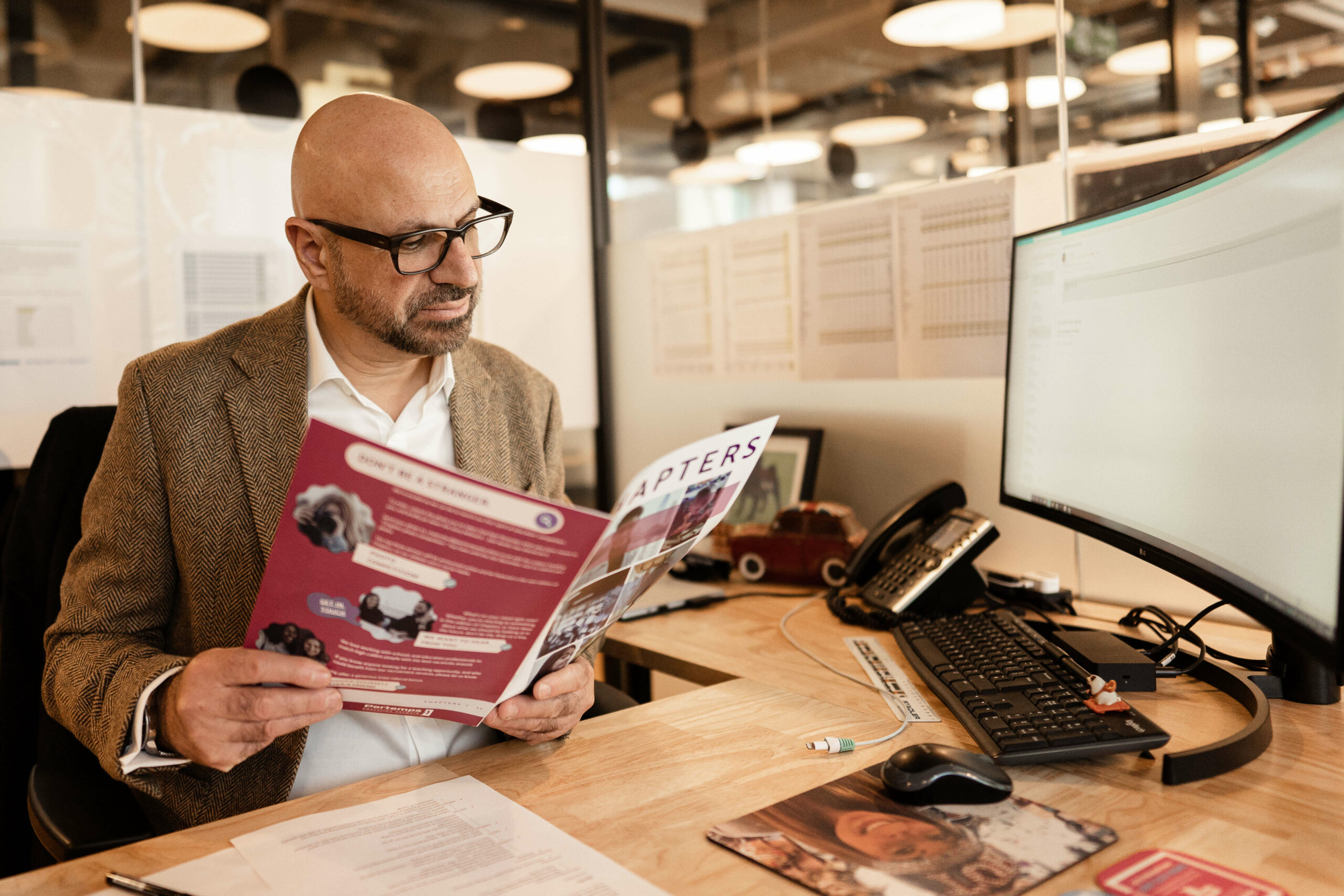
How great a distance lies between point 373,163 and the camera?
1.13 metres

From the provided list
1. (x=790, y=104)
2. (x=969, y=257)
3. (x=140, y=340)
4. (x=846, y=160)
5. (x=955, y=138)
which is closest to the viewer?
(x=969, y=257)

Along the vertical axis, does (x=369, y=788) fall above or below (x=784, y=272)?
below

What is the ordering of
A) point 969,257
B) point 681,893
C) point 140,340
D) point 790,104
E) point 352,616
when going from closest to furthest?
1. point 681,893
2. point 352,616
3. point 969,257
4. point 140,340
5. point 790,104

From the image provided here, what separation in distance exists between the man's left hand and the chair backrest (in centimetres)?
64

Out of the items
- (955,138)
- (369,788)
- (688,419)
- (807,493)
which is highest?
(955,138)

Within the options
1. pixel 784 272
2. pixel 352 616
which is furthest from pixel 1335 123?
pixel 784 272

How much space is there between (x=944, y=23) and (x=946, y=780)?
1.64 m

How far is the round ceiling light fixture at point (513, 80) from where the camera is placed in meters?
2.59

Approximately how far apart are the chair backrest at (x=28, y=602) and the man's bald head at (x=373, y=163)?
47cm

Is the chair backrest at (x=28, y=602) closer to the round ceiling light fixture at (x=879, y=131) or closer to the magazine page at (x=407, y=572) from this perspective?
the magazine page at (x=407, y=572)

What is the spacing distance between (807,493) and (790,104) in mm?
1212

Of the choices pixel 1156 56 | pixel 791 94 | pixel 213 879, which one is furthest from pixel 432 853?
pixel 791 94

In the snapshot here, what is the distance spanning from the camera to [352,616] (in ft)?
2.53

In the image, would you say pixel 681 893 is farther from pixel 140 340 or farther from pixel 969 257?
pixel 140 340
